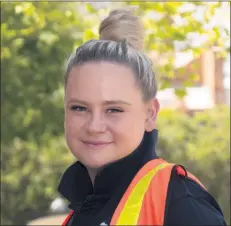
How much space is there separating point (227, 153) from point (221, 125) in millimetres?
610

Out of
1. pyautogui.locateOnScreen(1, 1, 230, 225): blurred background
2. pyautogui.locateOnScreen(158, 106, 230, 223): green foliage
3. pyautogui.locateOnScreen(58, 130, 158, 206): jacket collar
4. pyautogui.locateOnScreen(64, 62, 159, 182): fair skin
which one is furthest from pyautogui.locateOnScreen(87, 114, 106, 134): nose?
pyautogui.locateOnScreen(158, 106, 230, 223): green foliage

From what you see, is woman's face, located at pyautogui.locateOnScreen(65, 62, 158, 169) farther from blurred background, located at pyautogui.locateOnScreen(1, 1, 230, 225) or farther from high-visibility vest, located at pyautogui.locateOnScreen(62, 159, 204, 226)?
blurred background, located at pyautogui.locateOnScreen(1, 1, 230, 225)

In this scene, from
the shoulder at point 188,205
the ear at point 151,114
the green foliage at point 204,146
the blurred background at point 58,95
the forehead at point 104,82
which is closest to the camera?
the shoulder at point 188,205

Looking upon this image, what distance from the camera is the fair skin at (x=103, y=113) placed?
63.7 inches

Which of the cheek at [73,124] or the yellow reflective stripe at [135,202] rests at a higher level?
the cheek at [73,124]

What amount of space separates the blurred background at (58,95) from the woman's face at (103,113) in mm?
4207

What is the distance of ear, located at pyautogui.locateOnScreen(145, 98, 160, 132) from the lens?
1.73m

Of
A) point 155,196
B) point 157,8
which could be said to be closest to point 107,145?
point 155,196

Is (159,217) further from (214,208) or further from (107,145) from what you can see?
(107,145)

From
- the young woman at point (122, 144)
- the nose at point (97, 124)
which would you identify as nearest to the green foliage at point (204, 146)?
the young woman at point (122, 144)

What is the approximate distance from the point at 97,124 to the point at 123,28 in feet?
1.27

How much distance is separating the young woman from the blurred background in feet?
13.7

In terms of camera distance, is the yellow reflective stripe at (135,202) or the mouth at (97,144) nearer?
the yellow reflective stripe at (135,202)

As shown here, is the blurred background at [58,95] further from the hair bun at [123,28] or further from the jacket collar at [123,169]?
the jacket collar at [123,169]
